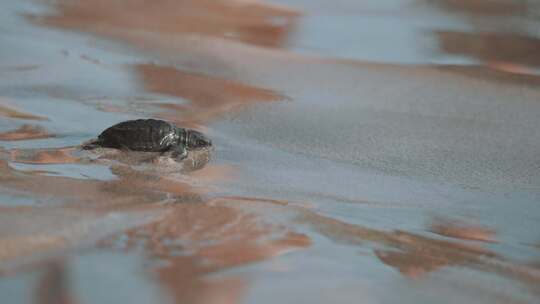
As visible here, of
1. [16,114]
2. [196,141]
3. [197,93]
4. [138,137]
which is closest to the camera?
[138,137]

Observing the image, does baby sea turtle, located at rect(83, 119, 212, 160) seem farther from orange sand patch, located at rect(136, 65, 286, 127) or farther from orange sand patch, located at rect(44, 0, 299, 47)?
orange sand patch, located at rect(44, 0, 299, 47)

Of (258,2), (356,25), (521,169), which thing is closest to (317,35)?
(356,25)

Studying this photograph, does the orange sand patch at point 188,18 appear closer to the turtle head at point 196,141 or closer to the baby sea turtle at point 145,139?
the turtle head at point 196,141

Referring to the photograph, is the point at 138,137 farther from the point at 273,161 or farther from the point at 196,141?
the point at 273,161

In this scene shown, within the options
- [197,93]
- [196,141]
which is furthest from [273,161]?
[197,93]

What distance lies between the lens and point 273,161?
494 cm

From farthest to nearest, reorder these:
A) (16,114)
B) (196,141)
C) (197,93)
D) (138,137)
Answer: (197,93) < (16,114) < (196,141) < (138,137)

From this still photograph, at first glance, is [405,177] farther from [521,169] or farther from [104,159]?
[104,159]

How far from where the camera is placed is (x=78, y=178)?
14.3 ft

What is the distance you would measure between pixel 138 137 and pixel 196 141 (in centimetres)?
32

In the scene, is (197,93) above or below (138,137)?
above

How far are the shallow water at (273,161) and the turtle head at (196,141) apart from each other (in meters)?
0.11

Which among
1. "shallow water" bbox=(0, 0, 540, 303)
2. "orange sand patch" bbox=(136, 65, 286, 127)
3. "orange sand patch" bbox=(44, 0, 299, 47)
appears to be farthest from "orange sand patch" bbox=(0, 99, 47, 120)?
"orange sand patch" bbox=(44, 0, 299, 47)

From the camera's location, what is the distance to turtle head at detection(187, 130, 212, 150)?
4.89 metres
